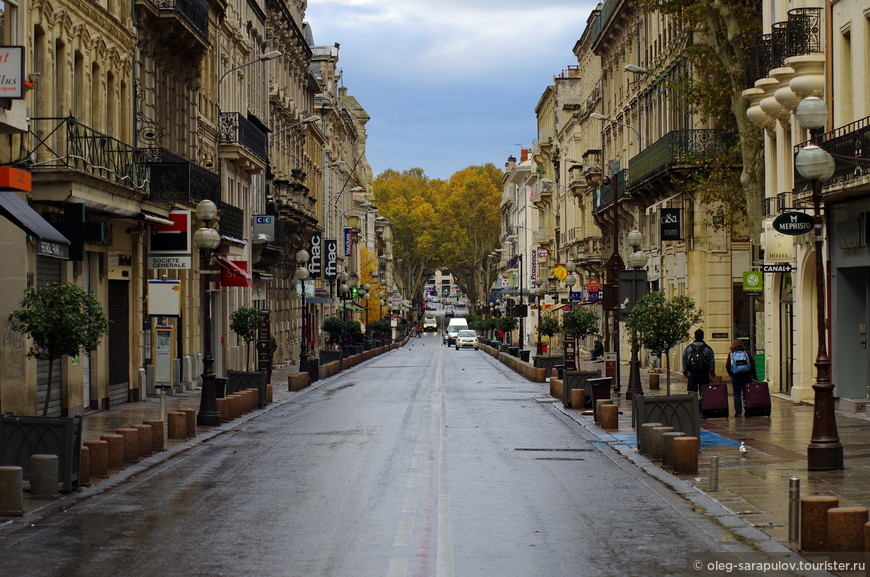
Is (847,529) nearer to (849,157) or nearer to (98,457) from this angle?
(98,457)

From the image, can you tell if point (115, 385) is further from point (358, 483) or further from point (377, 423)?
point (358, 483)

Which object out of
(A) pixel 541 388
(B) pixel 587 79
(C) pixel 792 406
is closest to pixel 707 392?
(C) pixel 792 406

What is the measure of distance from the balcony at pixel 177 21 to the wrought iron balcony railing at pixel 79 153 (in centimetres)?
534

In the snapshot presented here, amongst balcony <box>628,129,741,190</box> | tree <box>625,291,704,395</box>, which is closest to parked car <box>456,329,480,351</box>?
balcony <box>628,129,741,190</box>

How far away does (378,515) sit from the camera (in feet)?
44.4

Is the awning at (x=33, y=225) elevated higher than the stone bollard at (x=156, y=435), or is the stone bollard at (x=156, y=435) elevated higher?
the awning at (x=33, y=225)

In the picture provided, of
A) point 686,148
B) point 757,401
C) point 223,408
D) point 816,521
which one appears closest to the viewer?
point 816,521

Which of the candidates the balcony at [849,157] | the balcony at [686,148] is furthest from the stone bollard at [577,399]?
the balcony at [686,148]

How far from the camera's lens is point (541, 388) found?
41469 mm

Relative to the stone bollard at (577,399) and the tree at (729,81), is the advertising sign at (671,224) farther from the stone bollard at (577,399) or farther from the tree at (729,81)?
the stone bollard at (577,399)

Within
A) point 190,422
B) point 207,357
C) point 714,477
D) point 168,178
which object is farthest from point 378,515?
point 168,178

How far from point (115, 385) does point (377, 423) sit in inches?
352

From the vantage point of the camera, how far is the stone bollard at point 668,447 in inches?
701

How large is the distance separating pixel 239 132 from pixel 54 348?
31.1 metres
